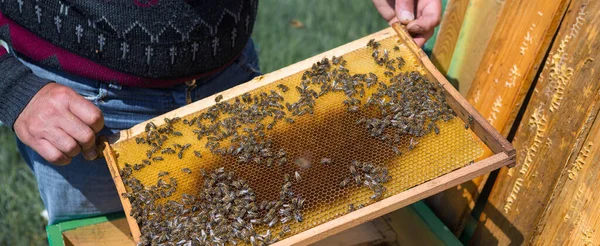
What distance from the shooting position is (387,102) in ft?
11.8

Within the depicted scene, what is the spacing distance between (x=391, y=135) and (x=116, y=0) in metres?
1.74

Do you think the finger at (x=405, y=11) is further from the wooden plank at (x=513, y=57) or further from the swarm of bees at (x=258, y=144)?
the wooden plank at (x=513, y=57)

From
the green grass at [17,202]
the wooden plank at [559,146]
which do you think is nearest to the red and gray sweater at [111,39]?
the wooden plank at [559,146]

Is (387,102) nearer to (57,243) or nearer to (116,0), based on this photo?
(116,0)

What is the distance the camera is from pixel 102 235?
14.4 ft

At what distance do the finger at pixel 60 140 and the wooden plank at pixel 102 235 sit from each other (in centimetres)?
134

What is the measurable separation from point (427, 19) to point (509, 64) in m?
0.62

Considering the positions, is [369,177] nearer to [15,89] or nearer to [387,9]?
[387,9]

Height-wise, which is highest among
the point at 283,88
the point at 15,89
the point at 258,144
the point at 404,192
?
the point at 15,89

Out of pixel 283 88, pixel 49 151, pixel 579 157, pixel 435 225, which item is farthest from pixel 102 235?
pixel 579 157

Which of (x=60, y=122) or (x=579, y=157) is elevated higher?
(x=60, y=122)

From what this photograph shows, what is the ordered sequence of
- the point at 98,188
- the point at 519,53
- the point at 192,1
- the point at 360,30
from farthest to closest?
the point at 360,30 → the point at 98,188 → the point at 519,53 → the point at 192,1

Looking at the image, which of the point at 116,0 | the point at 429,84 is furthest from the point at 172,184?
the point at 429,84

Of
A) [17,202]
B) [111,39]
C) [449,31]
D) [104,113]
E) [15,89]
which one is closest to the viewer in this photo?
[15,89]
